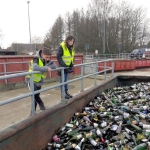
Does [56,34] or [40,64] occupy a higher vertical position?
[56,34]

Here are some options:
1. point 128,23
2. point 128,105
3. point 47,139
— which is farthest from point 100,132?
point 128,23

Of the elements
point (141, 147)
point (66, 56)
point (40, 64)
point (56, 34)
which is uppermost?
point (56, 34)

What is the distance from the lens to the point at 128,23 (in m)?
37.8

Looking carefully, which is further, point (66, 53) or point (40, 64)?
point (66, 53)

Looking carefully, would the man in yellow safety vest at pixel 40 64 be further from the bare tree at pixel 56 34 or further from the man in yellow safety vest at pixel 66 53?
the bare tree at pixel 56 34

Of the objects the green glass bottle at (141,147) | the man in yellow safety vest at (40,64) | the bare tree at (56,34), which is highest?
the bare tree at (56,34)

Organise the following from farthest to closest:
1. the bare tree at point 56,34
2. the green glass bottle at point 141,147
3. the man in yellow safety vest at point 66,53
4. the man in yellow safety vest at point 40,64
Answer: the bare tree at point 56,34
the man in yellow safety vest at point 66,53
the green glass bottle at point 141,147
the man in yellow safety vest at point 40,64

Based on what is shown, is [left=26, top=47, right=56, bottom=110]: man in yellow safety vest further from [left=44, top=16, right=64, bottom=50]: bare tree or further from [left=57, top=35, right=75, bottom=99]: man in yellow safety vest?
[left=44, top=16, right=64, bottom=50]: bare tree

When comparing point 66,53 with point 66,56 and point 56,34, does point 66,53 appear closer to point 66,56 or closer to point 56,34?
point 66,56

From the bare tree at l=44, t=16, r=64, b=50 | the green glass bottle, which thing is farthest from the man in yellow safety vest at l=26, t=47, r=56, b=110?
the bare tree at l=44, t=16, r=64, b=50

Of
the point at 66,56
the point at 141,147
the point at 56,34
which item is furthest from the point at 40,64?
the point at 56,34

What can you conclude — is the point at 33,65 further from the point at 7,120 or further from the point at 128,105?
the point at 128,105

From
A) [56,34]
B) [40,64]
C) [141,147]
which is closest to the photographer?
[40,64]

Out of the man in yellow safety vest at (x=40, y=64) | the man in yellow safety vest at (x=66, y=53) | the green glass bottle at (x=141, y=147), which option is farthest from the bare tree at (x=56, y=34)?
the green glass bottle at (x=141, y=147)
